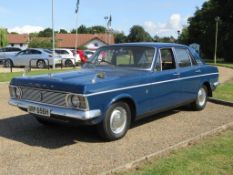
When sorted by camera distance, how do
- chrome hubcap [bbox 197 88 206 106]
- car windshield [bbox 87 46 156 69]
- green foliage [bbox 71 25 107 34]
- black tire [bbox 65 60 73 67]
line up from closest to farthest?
1. car windshield [bbox 87 46 156 69]
2. chrome hubcap [bbox 197 88 206 106]
3. black tire [bbox 65 60 73 67]
4. green foliage [bbox 71 25 107 34]

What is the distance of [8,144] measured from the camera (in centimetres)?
661

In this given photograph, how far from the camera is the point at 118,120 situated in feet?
22.7

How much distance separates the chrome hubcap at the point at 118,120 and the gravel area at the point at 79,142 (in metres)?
0.21

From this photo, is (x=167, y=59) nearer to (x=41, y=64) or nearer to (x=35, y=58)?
(x=41, y=64)

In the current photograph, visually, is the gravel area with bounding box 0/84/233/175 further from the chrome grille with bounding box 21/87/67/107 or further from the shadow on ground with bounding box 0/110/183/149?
the chrome grille with bounding box 21/87/67/107

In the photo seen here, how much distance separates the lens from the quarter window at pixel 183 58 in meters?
8.91

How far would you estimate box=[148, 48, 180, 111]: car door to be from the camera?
7.77 metres

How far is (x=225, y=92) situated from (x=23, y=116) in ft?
23.3

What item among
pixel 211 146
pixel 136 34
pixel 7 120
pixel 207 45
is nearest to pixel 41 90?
pixel 7 120

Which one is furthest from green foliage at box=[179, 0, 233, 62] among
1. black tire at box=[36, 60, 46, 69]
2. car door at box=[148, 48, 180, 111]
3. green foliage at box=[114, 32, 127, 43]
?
green foliage at box=[114, 32, 127, 43]

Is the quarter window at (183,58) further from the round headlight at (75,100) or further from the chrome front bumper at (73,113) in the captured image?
the round headlight at (75,100)

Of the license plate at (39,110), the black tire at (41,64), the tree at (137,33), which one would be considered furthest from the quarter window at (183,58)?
the tree at (137,33)

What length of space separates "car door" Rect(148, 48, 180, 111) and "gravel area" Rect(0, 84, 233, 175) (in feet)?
1.64

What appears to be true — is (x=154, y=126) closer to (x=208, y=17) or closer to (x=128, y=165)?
(x=128, y=165)
